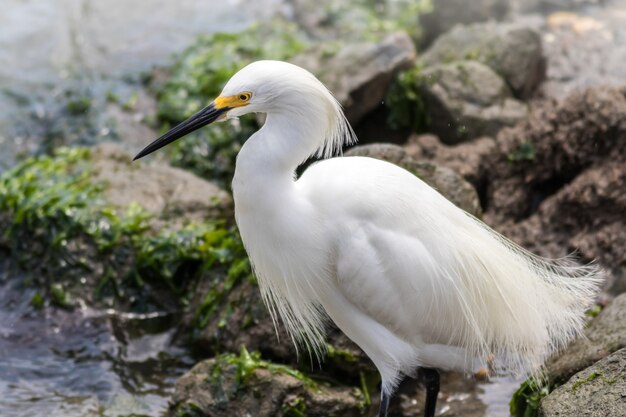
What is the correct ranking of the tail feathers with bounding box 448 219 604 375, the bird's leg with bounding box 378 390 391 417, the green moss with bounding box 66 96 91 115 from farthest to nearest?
the green moss with bounding box 66 96 91 115 < the bird's leg with bounding box 378 390 391 417 < the tail feathers with bounding box 448 219 604 375

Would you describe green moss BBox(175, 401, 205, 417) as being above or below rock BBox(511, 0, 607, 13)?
below

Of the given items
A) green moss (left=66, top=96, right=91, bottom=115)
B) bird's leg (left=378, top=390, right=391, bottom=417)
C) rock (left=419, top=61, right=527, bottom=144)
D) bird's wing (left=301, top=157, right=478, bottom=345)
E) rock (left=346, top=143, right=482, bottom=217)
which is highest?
green moss (left=66, top=96, right=91, bottom=115)

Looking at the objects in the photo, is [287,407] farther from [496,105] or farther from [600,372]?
[496,105]

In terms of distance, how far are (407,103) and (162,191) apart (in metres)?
2.12

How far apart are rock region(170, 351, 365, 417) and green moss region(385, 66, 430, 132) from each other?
9.53 ft

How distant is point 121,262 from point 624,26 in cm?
565

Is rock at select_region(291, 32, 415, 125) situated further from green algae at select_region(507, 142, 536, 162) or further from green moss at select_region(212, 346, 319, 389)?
green moss at select_region(212, 346, 319, 389)

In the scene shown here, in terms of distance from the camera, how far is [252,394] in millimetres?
4887

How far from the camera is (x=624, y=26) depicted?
29.0ft

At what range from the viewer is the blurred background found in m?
5.11

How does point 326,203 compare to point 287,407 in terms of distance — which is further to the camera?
point 287,407

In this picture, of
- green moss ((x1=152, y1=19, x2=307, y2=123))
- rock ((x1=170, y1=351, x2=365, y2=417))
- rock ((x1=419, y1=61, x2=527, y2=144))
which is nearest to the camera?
rock ((x1=170, y1=351, x2=365, y2=417))

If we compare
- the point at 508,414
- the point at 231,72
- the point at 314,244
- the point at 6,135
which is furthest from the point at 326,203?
the point at 6,135

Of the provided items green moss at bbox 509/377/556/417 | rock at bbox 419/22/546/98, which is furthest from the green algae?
green moss at bbox 509/377/556/417
